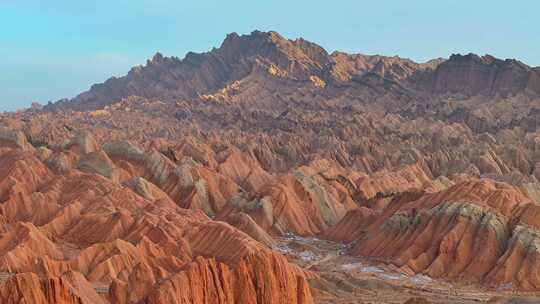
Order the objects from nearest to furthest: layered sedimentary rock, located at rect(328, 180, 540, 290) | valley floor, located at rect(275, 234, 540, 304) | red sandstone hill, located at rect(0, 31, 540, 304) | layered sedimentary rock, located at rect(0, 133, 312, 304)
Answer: layered sedimentary rock, located at rect(0, 133, 312, 304), red sandstone hill, located at rect(0, 31, 540, 304), valley floor, located at rect(275, 234, 540, 304), layered sedimentary rock, located at rect(328, 180, 540, 290)

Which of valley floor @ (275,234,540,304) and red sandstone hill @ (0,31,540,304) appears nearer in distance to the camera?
red sandstone hill @ (0,31,540,304)

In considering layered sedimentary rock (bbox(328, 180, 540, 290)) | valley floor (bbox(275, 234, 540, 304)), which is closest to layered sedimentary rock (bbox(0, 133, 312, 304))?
valley floor (bbox(275, 234, 540, 304))

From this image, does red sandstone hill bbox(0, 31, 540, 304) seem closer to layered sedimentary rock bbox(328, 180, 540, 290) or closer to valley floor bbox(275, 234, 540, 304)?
layered sedimentary rock bbox(328, 180, 540, 290)

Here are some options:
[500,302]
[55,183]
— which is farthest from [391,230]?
[55,183]

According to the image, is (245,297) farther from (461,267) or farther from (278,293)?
(461,267)

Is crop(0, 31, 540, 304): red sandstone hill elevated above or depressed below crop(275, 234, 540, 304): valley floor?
above

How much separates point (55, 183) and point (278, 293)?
52.6 meters

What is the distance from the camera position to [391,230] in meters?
77.0

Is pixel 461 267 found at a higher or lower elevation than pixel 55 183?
lower

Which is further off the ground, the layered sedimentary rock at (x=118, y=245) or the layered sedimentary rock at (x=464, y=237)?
the layered sedimentary rock at (x=118, y=245)

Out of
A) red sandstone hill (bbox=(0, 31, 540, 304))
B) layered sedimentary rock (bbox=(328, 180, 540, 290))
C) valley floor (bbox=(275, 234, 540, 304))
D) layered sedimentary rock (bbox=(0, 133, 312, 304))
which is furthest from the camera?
layered sedimentary rock (bbox=(328, 180, 540, 290))

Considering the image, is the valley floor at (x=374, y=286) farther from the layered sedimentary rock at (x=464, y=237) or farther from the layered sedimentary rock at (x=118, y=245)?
the layered sedimentary rock at (x=118, y=245)

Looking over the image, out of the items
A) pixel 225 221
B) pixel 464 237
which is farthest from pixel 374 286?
pixel 225 221

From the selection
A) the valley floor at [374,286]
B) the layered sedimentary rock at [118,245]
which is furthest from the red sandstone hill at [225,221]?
the valley floor at [374,286]
